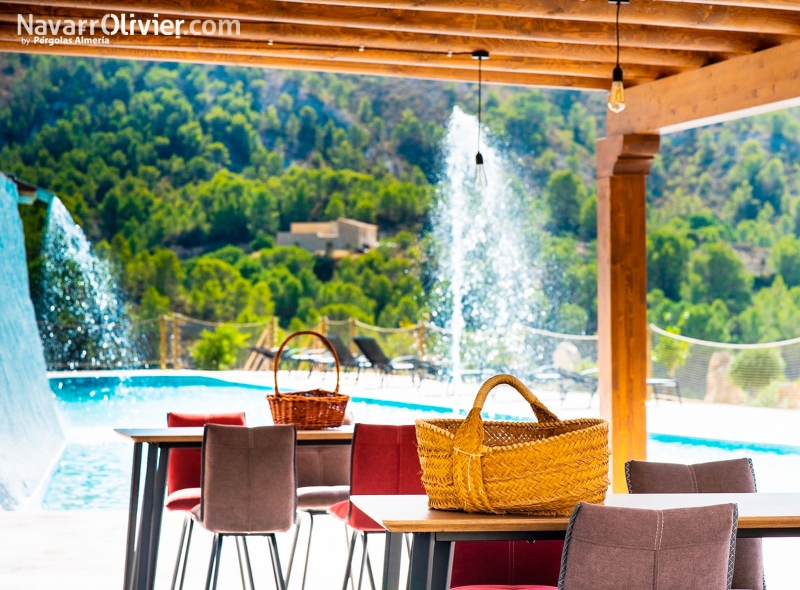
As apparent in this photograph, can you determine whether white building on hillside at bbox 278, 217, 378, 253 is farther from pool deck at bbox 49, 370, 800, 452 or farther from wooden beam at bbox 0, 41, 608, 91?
wooden beam at bbox 0, 41, 608, 91

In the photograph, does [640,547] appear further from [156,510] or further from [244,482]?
[156,510]

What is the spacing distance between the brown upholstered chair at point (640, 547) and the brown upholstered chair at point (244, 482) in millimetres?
1621

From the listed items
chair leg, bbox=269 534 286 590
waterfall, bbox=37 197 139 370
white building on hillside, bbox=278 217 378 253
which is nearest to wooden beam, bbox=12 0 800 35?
chair leg, bbox=269 534 286 590

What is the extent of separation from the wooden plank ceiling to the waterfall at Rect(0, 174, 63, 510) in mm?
2565

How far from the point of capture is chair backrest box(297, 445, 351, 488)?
434 centimetres

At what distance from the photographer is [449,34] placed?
4.96 m

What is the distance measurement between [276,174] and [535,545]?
53.0ft

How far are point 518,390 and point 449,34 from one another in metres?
3.05

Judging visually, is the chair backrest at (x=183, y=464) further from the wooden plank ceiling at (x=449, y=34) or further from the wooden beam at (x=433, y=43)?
the wooden beam at (x=433, y=43)

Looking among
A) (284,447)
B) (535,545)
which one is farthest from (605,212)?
(535,545)

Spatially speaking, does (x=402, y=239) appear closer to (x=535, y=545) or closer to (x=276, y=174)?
(x=276, y=174)

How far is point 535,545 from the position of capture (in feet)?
8.25

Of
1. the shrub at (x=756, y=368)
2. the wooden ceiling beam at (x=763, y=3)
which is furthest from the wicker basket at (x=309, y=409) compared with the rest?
the shrub at (x=756, y=368)

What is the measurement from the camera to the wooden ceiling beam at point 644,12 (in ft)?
14.2
